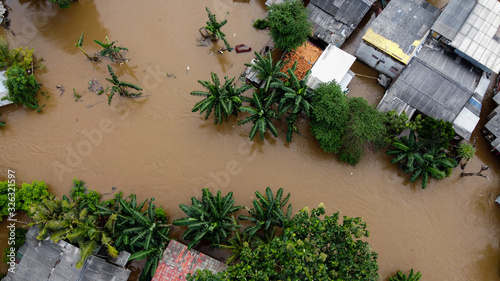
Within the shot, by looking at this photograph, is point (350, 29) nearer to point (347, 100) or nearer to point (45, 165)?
point (347, 100)

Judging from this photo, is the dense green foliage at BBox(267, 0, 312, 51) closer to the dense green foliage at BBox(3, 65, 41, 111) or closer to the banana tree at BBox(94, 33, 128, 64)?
the banana tree at BBox(94, 33, 128, 64)

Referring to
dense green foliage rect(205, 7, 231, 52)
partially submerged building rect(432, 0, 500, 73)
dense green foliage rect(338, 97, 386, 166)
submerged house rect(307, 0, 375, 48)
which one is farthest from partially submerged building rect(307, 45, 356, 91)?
dense green foliage rect(205, 7, 231, 52)

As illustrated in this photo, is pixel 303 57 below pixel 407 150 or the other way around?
the other way around

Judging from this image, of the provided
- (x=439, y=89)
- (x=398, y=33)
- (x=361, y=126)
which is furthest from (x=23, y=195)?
(x=439, y=89)

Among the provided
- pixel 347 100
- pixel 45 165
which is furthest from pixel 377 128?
pixel 45 165

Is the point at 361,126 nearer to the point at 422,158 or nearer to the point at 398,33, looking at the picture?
the point at 422,158
